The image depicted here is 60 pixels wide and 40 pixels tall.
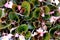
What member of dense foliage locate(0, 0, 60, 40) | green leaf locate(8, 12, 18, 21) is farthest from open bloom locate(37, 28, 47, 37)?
green leaf locate(8, 12, 18, 21)

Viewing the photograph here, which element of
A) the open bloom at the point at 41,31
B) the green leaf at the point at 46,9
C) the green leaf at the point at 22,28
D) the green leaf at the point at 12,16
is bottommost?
the open bloom at the point at 41,31

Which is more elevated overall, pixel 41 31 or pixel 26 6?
pixel 26 6

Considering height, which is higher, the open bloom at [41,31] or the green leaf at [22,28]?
the green leaf at [22,28]

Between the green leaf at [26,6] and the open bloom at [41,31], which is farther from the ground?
the green leaf at [26,6]

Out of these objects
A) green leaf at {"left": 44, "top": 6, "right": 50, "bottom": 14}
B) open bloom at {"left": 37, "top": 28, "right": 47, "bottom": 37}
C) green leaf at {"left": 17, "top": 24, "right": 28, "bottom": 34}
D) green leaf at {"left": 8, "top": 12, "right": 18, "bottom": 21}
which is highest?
green leaf at {"left": 44, "top": 6, "right": 50, "bottom": 14}

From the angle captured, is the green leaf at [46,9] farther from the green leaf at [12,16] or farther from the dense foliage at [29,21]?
the green leaf at [12,16]

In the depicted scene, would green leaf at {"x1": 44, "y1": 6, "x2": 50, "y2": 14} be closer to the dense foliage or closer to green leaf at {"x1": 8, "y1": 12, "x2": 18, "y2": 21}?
the dense foliage

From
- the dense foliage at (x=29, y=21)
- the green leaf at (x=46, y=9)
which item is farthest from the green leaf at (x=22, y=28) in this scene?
the green leaf at (x=46, y=9)

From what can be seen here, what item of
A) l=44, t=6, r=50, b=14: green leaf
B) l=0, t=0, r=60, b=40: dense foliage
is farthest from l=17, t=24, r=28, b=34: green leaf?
l=44, t=6, r=50, b=14: green leaf

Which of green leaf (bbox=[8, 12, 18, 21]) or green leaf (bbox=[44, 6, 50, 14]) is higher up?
green leaf (bbox=[44, 6, 50, 14])

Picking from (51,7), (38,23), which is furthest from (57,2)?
(38,23)

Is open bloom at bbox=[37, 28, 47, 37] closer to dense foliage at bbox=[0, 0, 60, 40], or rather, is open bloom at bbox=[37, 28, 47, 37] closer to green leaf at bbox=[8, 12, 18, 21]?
dense foliage at bbox=[0, 0, 60, 40]
